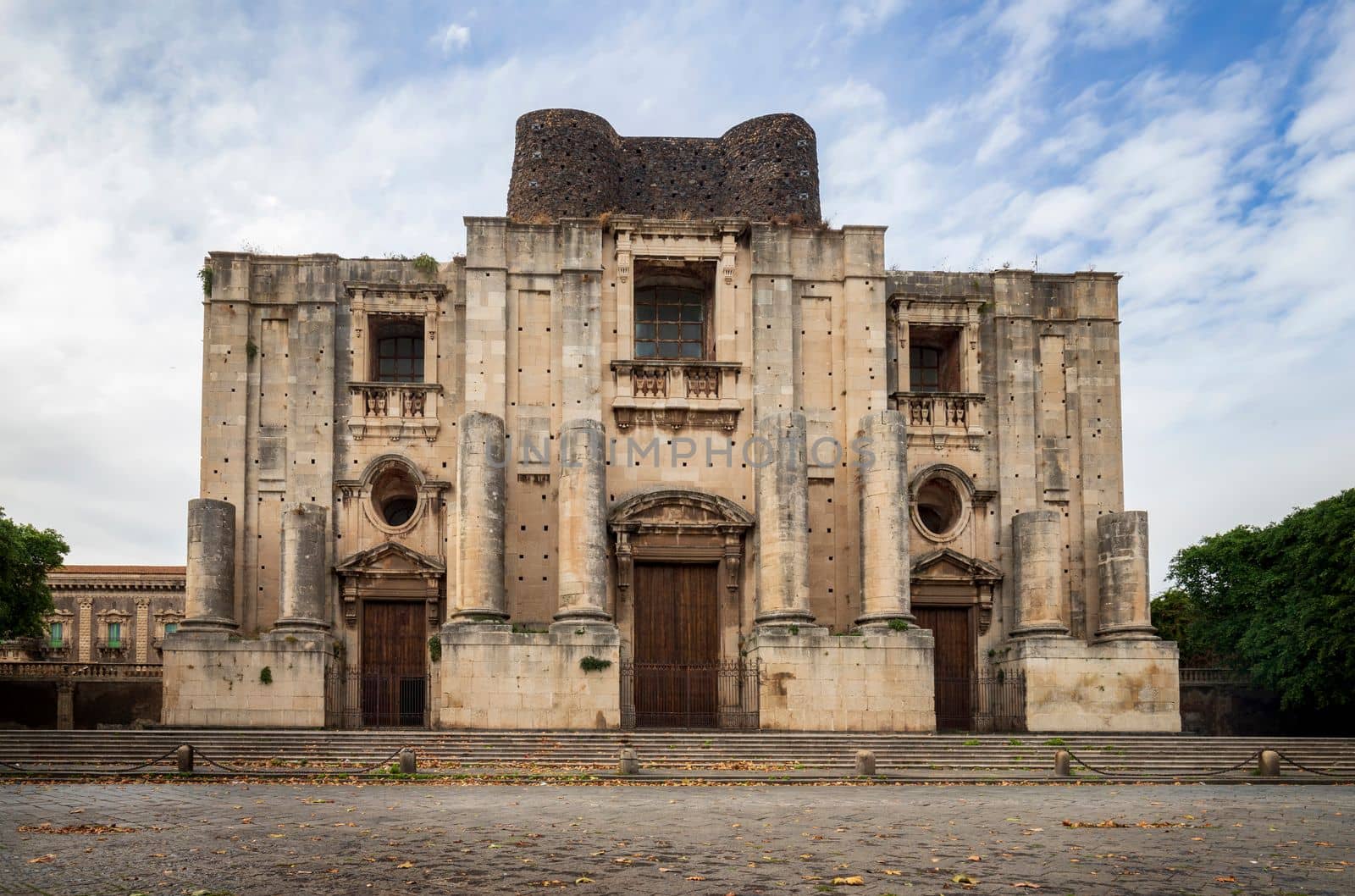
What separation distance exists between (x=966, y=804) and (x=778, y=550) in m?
12.3

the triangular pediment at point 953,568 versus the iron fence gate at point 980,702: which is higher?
the triangular pediment at point 953,568

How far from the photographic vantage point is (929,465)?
3241 centimetres

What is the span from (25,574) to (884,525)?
1159 inches

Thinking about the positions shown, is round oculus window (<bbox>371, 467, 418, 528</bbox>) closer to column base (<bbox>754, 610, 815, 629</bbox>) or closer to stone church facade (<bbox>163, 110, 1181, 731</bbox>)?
stone church facade (<bbox>163, 110, 1181, 731</bbox>)

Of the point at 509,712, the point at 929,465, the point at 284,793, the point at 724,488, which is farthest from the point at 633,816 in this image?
the point at 929,465

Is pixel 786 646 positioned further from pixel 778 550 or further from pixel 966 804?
pixel 966 804

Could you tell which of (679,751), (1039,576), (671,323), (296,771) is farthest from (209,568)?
(1039,576)

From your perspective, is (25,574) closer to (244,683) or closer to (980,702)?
(244,683)

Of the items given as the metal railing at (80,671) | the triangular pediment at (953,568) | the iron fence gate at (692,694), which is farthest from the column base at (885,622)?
the metal railing at (80,671)

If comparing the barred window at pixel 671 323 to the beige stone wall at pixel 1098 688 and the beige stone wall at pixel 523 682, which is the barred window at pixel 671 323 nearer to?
the beige stone wall at pixel 523 682

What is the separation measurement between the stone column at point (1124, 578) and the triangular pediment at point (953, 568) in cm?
256

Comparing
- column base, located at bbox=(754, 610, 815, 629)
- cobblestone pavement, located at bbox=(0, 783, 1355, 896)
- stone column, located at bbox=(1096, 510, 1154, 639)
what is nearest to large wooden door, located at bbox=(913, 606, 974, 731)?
stone column, located at bbox=(1096, 510, 1154, 639)

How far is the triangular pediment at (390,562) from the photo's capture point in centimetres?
3072

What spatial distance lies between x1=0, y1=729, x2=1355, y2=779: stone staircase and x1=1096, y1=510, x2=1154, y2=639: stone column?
15.1 feet
